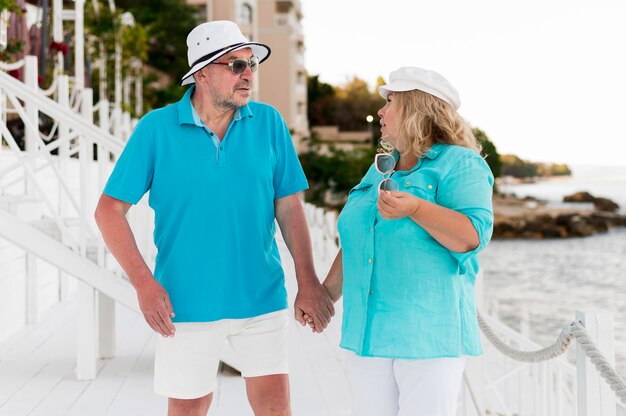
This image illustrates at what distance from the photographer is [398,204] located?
2.29 metres

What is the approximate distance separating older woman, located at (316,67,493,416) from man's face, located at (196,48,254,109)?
1.70 ft

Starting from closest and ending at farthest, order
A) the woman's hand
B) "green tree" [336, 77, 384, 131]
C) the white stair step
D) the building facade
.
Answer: the woman's hand
the white stair step
the building facade
"green tree" [336, 77, 384, 131]

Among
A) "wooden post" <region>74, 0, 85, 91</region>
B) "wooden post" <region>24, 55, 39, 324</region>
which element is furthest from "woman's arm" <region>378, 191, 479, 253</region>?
"wooden post" <region>74, 0, 85, 91</region>

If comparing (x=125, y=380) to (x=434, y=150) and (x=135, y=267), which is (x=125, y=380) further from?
(x=434, y=150)

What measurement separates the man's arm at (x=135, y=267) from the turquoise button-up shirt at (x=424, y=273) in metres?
0.65

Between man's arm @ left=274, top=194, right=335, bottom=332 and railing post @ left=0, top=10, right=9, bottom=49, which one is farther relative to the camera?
railing post @ left=0, top=10, right=9, bottom=49

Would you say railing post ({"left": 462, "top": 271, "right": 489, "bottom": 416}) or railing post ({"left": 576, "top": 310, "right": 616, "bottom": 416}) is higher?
railing post ({"left": 576, "top": 310, "right": 616, "bottom": 416})

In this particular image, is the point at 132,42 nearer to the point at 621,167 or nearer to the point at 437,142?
the point at 437,142

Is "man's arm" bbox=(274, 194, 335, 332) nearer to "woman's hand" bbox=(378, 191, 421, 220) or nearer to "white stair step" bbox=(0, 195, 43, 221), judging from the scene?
"woman's hand" bbox=(378, 191, 421, 220)

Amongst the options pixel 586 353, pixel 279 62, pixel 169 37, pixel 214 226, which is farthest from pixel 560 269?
pixel 214 226

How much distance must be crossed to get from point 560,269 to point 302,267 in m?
76.1

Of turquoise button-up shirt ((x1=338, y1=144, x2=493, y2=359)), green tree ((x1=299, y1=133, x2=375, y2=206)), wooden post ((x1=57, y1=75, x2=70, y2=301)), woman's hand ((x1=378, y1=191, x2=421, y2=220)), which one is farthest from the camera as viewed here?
green tree ((x1=299, y1=133, x2=375, y2=206))

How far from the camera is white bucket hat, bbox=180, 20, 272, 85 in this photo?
2.82 metres

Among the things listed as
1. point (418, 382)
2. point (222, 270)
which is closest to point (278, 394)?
point (222, 270)
